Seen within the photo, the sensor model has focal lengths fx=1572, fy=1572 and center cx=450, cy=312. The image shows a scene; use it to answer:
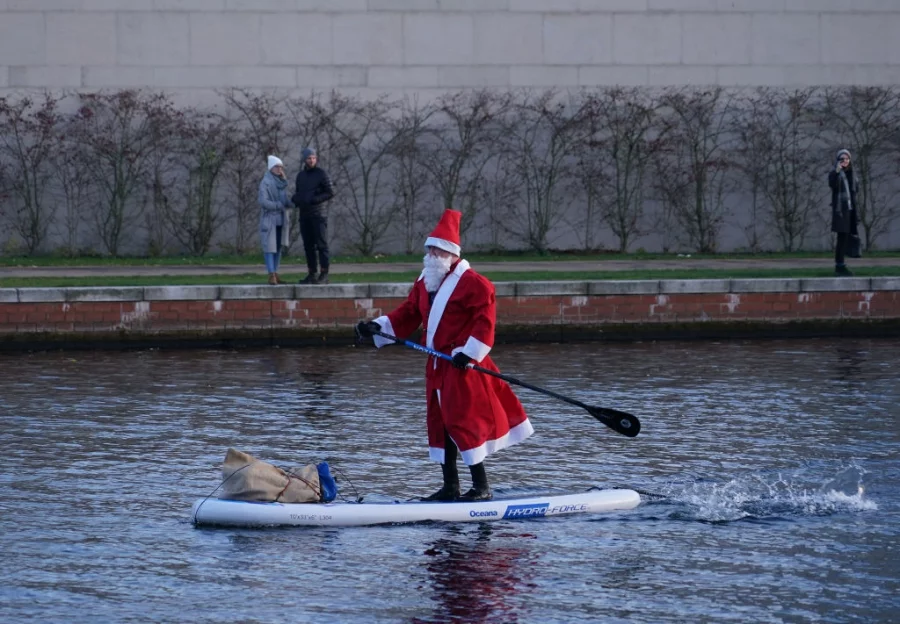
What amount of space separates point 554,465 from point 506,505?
152cm

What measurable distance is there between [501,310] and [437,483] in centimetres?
790

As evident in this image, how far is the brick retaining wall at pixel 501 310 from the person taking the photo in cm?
1692

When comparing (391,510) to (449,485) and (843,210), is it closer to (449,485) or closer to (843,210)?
(449,485)

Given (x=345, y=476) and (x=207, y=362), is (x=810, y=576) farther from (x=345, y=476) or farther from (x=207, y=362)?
(x=207, y=362)

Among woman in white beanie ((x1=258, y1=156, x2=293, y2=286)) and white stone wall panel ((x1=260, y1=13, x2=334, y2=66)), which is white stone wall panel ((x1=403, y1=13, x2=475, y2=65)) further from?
woman in white beanie ((x1=258, y1=156, x2=293, y2=286))

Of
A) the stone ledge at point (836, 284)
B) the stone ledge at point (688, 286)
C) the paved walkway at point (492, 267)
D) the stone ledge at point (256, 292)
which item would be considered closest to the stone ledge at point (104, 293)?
the stone ledge at point (256, 292)

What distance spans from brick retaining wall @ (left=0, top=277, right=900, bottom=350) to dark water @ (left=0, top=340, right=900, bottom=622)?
168 cm

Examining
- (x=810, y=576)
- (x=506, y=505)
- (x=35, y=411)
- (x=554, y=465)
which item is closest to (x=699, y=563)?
(x=810, y=576)

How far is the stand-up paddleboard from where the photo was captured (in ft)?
28.4

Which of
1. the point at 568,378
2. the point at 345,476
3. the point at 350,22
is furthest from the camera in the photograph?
the point at 350,22

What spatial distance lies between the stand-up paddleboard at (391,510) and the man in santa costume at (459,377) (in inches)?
11.8

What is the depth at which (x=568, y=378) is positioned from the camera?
14266mm

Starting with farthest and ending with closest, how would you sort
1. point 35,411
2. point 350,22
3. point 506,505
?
point 350,22 → point 35,411 → point 506,505

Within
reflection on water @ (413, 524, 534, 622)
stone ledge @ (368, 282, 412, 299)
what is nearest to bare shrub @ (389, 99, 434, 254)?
stone ledge @ (368, 282, 412, 299)
